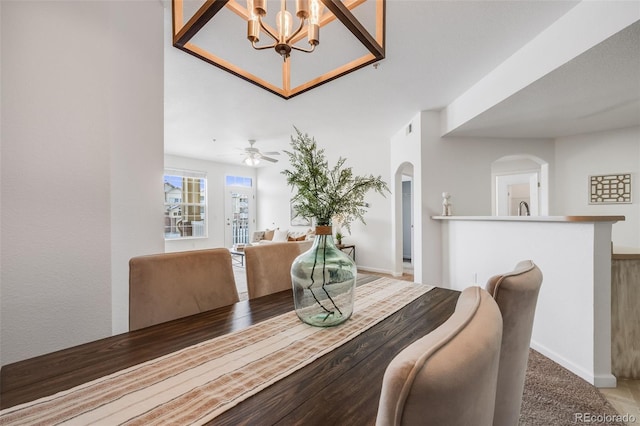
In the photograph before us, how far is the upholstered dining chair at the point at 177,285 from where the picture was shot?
114cm

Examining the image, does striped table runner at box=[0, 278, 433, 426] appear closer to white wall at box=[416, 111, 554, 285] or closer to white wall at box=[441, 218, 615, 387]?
white wall at box=[441, 218, 615, 387]

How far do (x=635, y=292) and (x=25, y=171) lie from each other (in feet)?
12.2

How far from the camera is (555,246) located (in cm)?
204

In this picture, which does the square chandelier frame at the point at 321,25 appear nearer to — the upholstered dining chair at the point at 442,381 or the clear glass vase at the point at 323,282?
the clear glass vase at the point at 323,282

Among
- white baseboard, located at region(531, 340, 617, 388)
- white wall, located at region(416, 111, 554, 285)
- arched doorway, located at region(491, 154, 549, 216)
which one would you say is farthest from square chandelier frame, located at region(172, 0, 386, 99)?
arched doorway, located at region(491, 154, 549, 216)

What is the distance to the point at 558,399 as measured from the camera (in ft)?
5.34

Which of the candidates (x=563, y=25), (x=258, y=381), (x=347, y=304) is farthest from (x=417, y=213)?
(x=258, y=381)

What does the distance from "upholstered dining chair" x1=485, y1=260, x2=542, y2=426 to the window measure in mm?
6881

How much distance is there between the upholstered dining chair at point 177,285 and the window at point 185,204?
5729 mm

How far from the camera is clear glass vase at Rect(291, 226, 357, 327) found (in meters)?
1.05

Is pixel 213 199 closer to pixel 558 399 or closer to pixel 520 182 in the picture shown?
pixel 558 399

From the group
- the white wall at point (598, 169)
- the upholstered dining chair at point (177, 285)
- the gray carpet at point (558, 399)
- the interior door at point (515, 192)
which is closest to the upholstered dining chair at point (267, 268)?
the upholstered dining chair at point (177, 285)

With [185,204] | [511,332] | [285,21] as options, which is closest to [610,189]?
[511,332]

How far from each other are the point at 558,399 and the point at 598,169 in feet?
11.6
